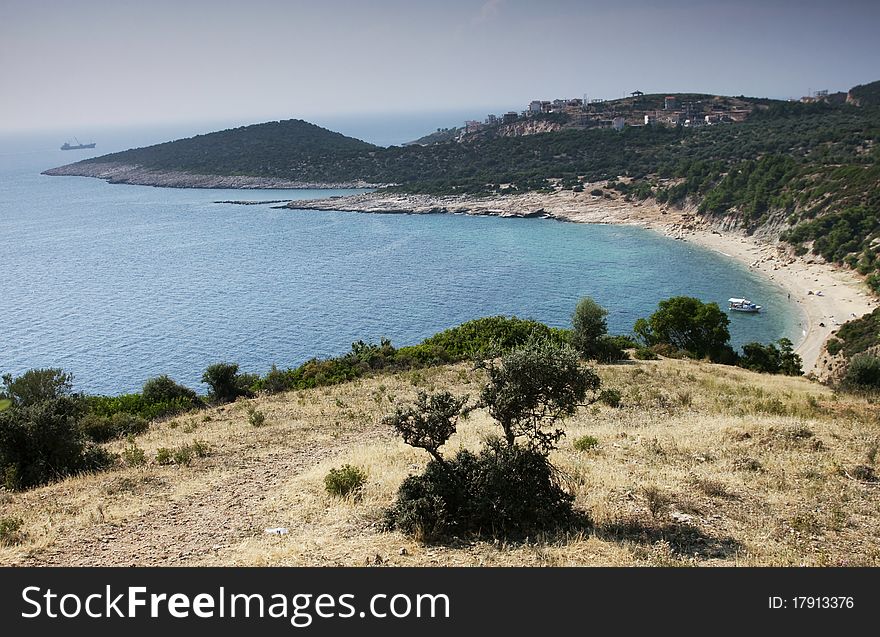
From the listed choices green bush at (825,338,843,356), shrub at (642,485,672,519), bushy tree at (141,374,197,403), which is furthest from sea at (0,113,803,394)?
shrub at (642,485,672,519)

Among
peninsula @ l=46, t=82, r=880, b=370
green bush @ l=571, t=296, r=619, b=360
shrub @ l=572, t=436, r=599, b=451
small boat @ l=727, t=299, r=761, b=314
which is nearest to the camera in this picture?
shrub @ l=572, t=436, r=599, b=451

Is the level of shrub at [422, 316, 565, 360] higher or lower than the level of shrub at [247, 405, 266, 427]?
lower

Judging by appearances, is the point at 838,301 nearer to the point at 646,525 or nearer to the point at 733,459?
the point at 733,459

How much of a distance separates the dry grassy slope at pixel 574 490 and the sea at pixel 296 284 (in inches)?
1172

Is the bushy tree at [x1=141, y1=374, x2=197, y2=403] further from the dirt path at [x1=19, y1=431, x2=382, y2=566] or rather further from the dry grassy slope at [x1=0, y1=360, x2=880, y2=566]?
the dirt path at [x1=19, y1=431, x2=382, y2=566]

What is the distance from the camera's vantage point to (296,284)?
74438mm

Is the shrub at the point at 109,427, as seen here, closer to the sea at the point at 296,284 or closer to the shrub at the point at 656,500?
the shrub at the point at 656,500

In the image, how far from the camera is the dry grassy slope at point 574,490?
9898mm

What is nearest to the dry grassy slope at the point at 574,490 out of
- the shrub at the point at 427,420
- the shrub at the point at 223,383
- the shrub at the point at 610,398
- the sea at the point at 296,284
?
the shrub at the point at 610,398

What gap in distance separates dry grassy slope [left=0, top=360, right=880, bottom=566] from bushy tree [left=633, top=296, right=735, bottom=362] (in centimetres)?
1973

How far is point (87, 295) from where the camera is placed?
6975 centimetres

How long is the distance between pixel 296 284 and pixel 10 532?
210 feet

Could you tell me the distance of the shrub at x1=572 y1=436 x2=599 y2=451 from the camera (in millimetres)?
16047
